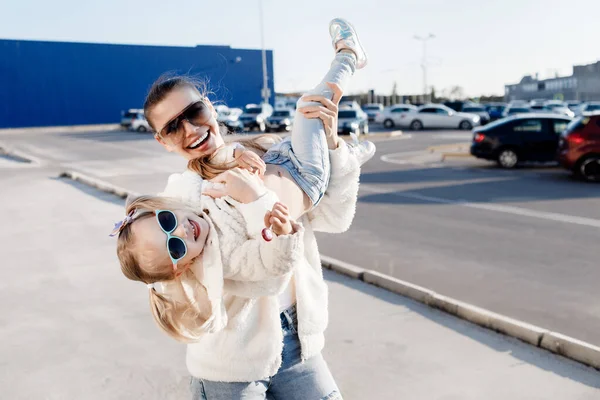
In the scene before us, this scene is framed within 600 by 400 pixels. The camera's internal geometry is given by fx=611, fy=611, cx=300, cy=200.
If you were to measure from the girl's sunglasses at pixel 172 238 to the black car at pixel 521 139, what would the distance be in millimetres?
15431

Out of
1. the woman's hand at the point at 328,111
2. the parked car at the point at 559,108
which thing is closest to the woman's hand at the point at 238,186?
the woman's hand at the point at 328,111

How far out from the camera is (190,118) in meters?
1.76

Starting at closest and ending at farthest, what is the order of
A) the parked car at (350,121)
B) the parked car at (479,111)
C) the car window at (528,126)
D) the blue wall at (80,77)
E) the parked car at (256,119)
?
the car window at (528,126) → the parked car at (350,121) → the parked car at (256,119) → the parked car at (479,111) → the blue wall at (80,77)

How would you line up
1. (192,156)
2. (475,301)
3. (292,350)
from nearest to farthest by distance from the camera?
(192,156) < (292,350) < (475,301)

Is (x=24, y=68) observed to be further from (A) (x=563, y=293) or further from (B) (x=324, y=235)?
(A) (x=563, y=293)

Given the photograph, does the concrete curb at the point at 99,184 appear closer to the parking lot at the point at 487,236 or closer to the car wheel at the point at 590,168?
the parking lot at the point at 487,236

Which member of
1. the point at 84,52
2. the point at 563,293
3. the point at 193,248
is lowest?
the point at 563,293

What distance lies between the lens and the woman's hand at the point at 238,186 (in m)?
1.60

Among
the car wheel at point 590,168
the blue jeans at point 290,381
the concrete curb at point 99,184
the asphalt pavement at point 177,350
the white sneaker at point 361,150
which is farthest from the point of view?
the car wheel at point 590,168

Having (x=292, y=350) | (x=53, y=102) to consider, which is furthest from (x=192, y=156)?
(x=53, y=102)

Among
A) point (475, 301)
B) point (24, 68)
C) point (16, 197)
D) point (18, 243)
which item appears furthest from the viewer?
point (24, 68)

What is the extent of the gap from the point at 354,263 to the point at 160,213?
5525 mm

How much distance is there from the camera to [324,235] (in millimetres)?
8414

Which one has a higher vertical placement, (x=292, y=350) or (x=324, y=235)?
(x=292, y=350)
